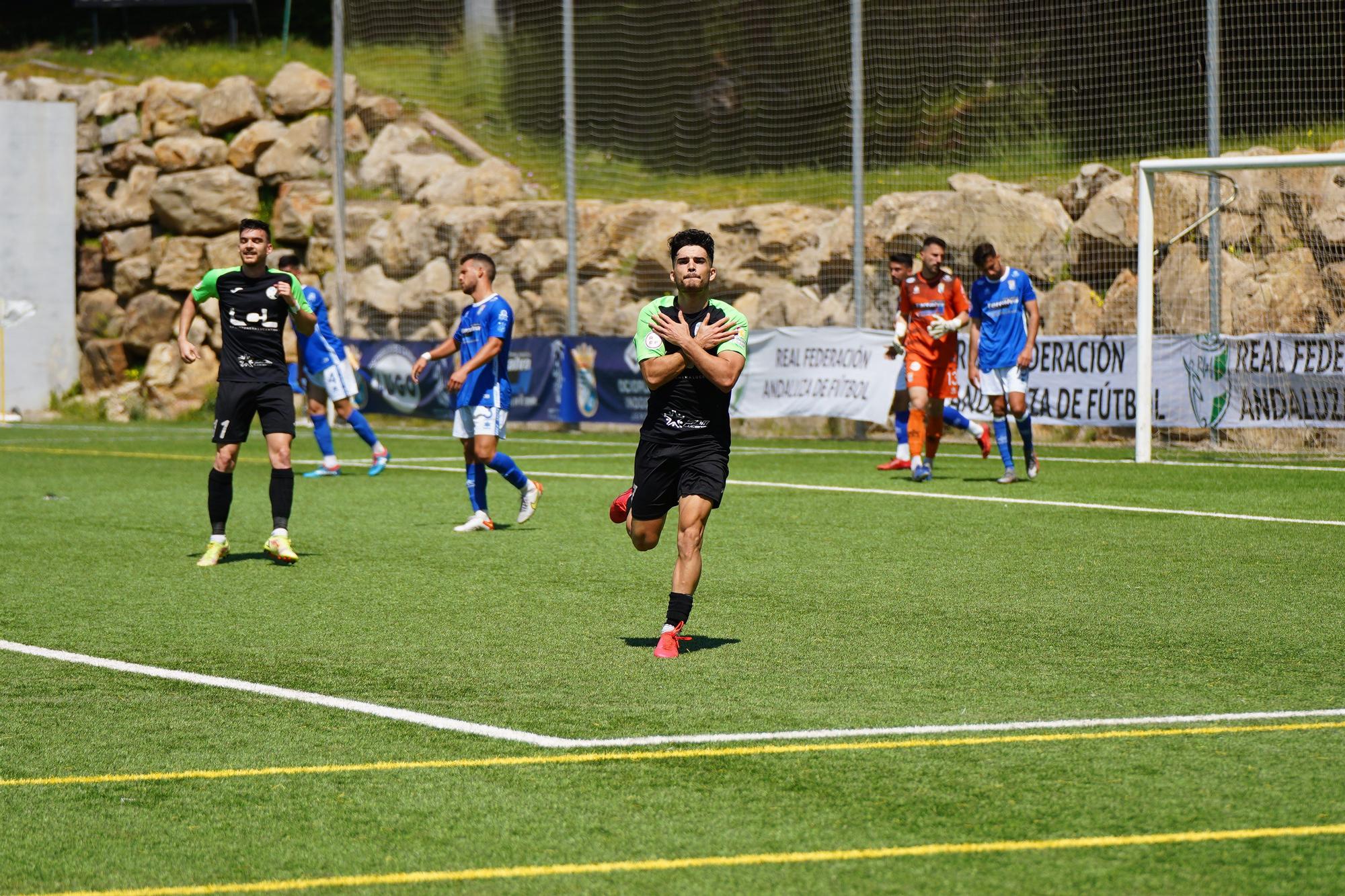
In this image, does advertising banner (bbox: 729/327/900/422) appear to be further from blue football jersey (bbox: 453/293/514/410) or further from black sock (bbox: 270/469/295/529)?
black sock (bbox: 270/469/295/529)

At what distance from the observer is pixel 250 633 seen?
8375mm

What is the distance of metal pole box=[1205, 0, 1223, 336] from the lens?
20219 millimetres

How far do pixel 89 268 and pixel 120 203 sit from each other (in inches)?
57.9

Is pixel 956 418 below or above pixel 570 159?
below

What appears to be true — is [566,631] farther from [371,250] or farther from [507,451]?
[371,250]

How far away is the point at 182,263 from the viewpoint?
35062 millimetres

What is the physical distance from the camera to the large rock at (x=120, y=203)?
3578cm

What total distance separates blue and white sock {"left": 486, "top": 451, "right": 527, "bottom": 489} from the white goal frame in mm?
7498

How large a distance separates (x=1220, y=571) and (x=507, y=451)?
12.6 meters

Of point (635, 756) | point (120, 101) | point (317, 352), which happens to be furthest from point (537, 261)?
point (635, 756)

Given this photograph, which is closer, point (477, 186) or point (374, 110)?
point (477, 186)

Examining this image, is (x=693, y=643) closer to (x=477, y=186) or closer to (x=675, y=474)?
(x=675, y=474)

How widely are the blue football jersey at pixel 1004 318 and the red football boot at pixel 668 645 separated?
9059mm

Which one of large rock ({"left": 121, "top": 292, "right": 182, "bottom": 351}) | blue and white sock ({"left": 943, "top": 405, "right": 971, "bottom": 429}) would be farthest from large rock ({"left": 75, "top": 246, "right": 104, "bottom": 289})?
blue and white sock ({"left": 943, "top": 405, "right": 971, "bottom": 429})
